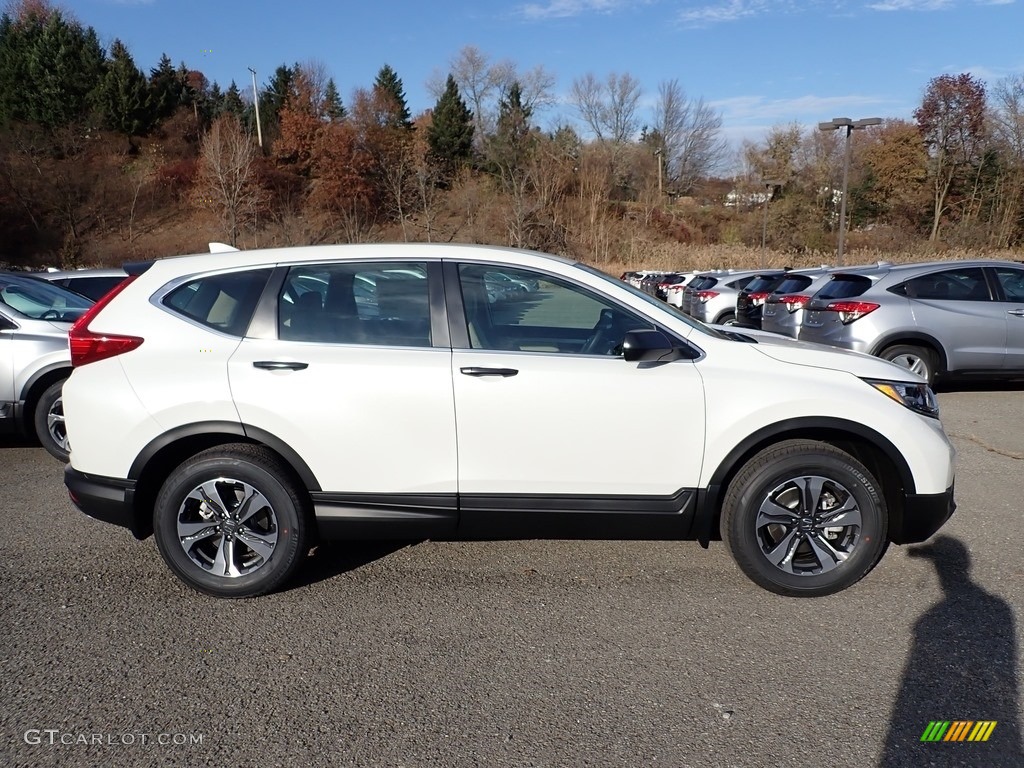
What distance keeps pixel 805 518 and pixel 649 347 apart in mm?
1189

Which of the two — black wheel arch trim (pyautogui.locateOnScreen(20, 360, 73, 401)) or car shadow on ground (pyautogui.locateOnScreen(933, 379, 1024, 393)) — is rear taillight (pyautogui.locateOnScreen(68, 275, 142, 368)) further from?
car shadow on ground (pyautogui.locateOnScreen(933, 379, 1024, 393))

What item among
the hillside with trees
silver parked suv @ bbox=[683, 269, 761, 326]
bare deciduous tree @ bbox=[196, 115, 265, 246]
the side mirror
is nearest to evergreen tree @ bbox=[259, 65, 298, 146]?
the hillside with trees

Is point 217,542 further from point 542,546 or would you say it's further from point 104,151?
point 104,151

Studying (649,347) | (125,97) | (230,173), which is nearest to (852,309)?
(649,347)

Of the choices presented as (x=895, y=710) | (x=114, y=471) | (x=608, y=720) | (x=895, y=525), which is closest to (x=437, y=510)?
(x=608, y=720)

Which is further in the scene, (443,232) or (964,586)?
(443,232)

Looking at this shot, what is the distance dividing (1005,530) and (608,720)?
11.0 ft

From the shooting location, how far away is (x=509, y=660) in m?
3.13

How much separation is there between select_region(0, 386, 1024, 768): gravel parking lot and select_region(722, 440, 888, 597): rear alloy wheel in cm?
17

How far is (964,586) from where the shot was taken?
378cm

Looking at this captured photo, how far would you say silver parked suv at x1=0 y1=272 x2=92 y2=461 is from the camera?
243 inches

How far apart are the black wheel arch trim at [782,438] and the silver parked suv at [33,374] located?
543cm

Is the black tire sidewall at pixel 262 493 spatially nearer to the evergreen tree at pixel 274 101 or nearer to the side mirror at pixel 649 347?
the side mirror at pixel 649 347

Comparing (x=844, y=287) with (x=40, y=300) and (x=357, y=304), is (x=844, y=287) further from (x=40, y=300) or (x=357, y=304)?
(x=40, y=300)
